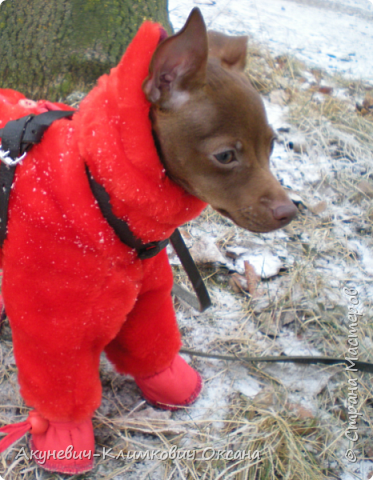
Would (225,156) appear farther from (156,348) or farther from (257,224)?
(156,348)

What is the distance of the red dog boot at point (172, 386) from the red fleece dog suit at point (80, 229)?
1.05 feet

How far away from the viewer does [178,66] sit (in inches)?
39.0

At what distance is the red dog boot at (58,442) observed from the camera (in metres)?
1.35

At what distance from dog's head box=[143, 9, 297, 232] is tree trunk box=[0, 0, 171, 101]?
1.29m

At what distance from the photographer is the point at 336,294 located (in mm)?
2096

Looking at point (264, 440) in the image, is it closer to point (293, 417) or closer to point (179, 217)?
point (293, 417)

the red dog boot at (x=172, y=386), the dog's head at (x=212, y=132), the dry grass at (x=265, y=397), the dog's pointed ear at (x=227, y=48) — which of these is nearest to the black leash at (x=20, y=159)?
the dog's head at (x=212, y=132)

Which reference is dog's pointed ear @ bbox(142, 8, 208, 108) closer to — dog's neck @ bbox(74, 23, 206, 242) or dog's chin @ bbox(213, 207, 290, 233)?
dog's neck @ bbox(74, 23, 206, 242)

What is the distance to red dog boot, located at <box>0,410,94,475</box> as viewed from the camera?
4.42 ft

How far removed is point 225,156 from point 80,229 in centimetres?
42

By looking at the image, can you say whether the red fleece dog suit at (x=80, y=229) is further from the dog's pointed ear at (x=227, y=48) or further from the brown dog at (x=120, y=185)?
the dog's pointed ear at (x=227, y=48)

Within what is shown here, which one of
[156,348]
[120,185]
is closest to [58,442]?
[156,348]

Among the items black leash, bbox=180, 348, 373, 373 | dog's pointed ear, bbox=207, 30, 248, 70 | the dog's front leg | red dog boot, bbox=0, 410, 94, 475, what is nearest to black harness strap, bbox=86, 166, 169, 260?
the dog's front leg

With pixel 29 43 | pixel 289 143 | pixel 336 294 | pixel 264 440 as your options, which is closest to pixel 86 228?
pixel 264 440
